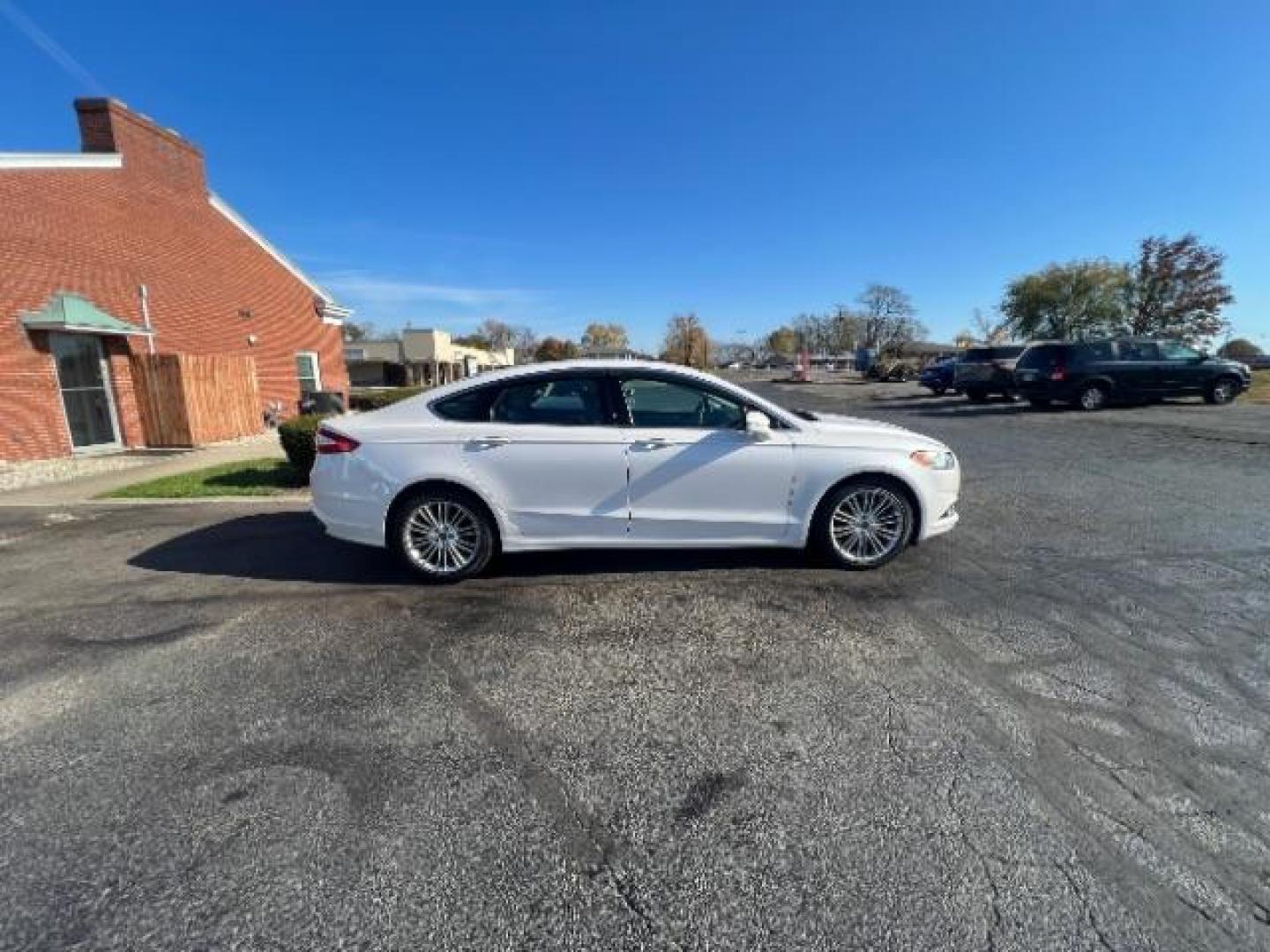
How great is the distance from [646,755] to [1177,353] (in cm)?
1946

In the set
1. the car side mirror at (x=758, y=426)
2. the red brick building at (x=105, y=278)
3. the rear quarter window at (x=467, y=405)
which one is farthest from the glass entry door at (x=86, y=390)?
the car side mirror at (x=758, y=426)

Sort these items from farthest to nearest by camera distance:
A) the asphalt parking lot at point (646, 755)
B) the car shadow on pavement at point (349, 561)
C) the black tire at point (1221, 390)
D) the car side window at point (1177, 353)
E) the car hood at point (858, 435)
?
the black tire at point (1221, 390) < the car side window at point (1177, 353) < the car shadow on pavement at point (349, 561) < the car hood at point (858, 435) < the asphalt parking lot at point (646, 755)

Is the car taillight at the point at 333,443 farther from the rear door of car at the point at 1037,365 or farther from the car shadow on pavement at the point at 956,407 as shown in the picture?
the rear door of car at the point at 1037,365

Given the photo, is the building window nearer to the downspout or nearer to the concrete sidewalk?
the downspout

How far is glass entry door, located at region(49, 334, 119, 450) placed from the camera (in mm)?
11031

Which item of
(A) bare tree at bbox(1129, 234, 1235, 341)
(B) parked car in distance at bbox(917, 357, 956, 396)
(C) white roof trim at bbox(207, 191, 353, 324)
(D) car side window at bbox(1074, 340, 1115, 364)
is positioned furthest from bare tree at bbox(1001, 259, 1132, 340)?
(C) white roof trim at bbox(207, 191, 353, 324)

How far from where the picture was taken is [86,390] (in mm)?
11398

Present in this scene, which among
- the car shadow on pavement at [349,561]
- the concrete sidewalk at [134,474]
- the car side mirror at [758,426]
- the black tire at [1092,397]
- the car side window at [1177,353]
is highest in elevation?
the car side window at [1177,353]

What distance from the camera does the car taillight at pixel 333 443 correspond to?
4.27 meters

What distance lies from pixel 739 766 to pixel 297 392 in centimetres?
1940

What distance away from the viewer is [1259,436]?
10367 mm

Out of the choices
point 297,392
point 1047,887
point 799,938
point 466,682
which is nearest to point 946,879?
point 1047,887

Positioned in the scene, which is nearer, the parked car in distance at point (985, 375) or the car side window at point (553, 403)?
the car side window at point (553, 403)

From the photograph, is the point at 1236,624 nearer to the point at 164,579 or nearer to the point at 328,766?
the point at 328,766
